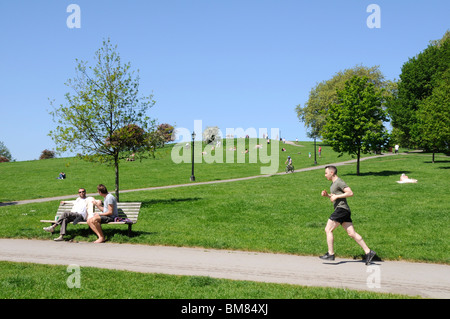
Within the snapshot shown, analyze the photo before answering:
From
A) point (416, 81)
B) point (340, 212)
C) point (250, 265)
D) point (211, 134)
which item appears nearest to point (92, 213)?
point (250, 265)

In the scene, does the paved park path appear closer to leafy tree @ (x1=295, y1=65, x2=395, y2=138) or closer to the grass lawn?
the grass lawn

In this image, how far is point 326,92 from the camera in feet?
253

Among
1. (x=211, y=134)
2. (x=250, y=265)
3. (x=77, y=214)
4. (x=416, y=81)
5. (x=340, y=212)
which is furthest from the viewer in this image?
(x=211, y=134)

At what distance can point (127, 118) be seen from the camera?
63.5 ft

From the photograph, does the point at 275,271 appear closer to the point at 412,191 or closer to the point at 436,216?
the point at 436,216

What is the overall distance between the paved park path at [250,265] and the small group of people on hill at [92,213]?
0.65m

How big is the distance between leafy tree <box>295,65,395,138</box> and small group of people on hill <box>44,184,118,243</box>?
63.0m

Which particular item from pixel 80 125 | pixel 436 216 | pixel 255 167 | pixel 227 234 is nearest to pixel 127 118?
pixel 80 125

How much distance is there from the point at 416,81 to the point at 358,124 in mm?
25011

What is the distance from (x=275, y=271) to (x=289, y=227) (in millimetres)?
5297

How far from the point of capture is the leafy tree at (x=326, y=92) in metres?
73.9

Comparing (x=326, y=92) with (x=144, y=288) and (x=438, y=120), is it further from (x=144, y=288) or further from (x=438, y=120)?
(x=144, y=288)

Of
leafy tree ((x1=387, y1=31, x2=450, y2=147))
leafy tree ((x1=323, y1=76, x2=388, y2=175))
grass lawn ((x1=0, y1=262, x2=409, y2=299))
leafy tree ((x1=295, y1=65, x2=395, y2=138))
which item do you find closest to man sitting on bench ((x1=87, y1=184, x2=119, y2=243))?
grass lawn ((x1=0, y1=262, x2=409, y2=299))

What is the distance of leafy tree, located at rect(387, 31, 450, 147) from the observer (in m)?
52.4
